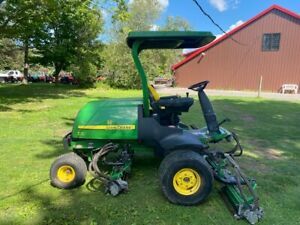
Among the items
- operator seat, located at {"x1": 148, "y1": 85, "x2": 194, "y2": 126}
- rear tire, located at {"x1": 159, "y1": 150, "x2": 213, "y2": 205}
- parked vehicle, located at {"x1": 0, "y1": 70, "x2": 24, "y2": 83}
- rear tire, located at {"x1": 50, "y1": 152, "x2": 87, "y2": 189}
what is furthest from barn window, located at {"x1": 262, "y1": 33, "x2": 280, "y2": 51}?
parked vehicle, located at {"x1": 0, "y1": 70, "x2": 24, "y2": 83}

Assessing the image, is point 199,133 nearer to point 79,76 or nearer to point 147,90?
point 147,90

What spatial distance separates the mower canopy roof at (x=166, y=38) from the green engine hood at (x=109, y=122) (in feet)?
2.59

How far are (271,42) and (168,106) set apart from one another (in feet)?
74.7

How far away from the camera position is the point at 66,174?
4090mm

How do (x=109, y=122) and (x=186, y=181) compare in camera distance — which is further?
(x=109, y=122)

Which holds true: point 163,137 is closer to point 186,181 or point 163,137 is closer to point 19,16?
point 186,181

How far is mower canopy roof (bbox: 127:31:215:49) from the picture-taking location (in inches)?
149

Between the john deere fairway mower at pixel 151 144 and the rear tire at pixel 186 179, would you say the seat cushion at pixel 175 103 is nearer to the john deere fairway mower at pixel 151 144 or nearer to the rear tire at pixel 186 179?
the john deere fairway mower at pixel 151 144

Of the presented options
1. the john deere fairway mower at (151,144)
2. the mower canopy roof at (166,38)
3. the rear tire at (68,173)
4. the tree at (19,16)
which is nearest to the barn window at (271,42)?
the tree at (19,16)

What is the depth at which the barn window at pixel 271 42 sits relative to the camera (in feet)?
79.2

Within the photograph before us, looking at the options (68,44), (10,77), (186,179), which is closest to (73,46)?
(68,44)

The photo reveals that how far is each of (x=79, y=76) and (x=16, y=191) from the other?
20.8 meters

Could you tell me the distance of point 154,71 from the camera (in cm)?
2531

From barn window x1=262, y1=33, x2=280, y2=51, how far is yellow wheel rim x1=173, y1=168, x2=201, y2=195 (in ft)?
75.0
